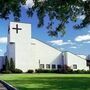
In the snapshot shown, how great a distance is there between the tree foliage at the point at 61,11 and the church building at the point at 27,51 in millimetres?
46394

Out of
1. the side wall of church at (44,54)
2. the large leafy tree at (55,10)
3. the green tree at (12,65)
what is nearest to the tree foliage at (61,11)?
the large leafy tree at (55,10)

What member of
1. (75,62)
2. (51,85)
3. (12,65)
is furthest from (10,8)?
(75,62)

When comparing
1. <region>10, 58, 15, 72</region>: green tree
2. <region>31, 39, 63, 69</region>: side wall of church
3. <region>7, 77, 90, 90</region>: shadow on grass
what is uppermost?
<region>31, 39, 63, 69</region>: side wall of church

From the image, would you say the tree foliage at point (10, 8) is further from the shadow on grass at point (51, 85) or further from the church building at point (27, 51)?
the church building at point (27, 51)

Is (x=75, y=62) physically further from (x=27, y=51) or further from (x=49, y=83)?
(x=49, y=83)

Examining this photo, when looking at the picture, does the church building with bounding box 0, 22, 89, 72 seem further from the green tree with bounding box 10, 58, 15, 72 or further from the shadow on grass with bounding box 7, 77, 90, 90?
the shadow on grass with bounding box 7, 77, 90, 90

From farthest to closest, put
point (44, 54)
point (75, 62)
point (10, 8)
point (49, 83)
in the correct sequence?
1. point (75, 62)
2. point (44, 54)
3. point (49, 83)
4. point (10, 8)

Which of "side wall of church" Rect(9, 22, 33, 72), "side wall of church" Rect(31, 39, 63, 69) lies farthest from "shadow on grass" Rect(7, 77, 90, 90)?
"side wall of church" Rect(31, 39, 63, 69)

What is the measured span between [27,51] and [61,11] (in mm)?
49493

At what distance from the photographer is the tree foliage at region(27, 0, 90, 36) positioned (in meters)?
18.4

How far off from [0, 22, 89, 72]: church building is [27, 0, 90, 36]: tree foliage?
152 feet

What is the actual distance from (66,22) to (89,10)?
213 centimetres

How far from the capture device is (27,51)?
68.4 metres

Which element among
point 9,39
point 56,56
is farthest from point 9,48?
point 56,56
